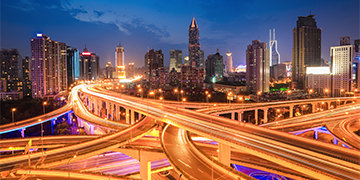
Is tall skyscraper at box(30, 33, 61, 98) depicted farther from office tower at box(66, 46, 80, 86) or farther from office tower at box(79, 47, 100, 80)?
office tower at box(79, 47, 100, 80)

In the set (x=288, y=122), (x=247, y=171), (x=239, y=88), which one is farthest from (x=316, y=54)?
(x=247, y=171)

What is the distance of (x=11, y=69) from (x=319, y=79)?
102m

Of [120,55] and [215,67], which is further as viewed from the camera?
[120,55]

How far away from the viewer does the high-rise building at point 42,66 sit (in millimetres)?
62344

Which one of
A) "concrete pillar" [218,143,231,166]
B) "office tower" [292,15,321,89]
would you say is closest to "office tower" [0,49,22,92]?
"concrete pillar" [218,143,231,166]

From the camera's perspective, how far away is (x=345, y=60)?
6762 cm

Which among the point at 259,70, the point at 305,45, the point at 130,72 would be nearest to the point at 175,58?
the point at 130,72

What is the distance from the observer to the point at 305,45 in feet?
363

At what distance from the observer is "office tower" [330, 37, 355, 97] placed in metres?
65.8

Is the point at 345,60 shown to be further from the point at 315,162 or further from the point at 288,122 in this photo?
the point at 315,162

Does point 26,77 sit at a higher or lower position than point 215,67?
lower

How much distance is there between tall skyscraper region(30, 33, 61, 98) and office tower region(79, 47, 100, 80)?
146 ft

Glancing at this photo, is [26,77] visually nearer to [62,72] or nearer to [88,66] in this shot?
[62,72]

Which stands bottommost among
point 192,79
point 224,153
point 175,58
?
point 224,153
